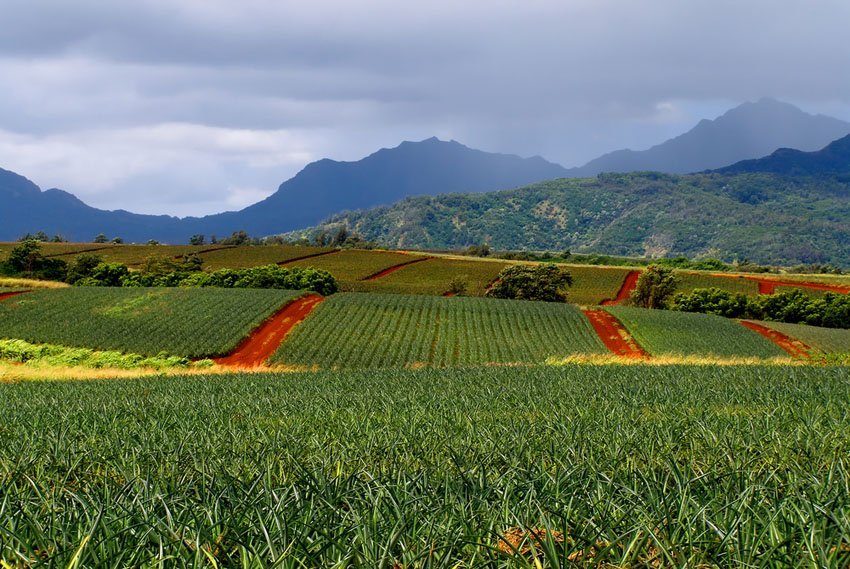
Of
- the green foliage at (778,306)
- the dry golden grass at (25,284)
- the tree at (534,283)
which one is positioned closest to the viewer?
the dry golden grass at (25,284)

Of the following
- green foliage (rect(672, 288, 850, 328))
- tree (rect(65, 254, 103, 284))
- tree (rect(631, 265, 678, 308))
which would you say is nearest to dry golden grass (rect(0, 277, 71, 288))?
tree (rect(65, 254, 103, 284))

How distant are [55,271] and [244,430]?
108m

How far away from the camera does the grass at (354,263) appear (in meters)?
109

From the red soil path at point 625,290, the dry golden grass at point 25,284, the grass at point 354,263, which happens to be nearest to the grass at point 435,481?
the dry golden grass at point 25,284

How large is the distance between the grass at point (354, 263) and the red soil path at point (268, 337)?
106ft

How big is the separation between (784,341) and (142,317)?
57.5 m

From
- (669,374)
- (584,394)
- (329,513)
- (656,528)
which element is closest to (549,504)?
(656,528)

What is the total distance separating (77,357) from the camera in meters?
43.9

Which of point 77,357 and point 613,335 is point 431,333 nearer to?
point 613,335

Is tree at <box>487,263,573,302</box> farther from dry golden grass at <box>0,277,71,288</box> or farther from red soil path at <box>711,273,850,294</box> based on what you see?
dry golden grass at <box>0,277,71,288</box>

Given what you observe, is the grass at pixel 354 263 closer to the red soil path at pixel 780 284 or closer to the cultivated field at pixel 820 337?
the cultivated field at pixel 820 337

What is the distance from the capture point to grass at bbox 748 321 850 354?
5381 cm

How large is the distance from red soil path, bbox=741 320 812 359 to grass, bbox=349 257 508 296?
39278 millimetres

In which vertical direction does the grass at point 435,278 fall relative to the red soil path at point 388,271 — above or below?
below
